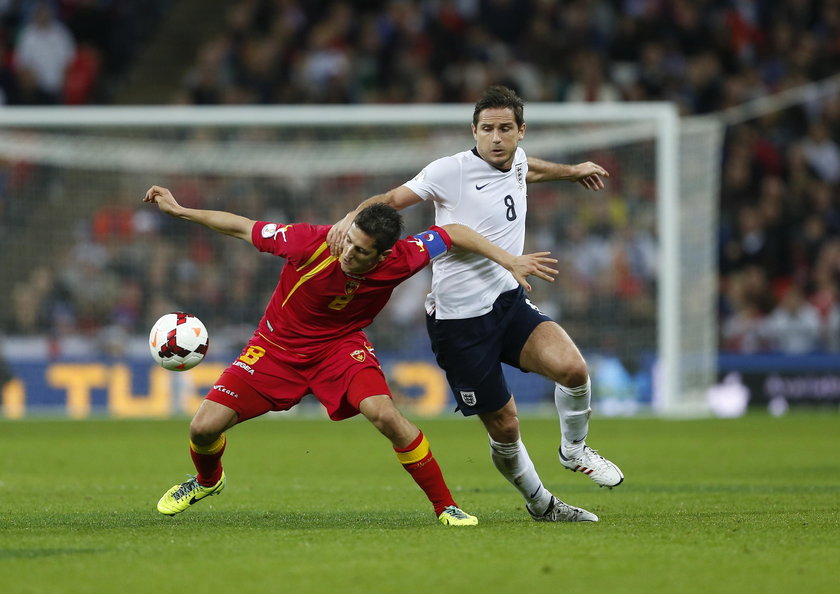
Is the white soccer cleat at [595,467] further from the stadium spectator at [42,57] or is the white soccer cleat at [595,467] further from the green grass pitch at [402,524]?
the stadium spectator at [42,57]

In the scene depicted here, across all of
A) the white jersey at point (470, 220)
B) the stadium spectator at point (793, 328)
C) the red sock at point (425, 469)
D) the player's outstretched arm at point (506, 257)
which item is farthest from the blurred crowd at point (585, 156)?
the red sock at point (425, 469)

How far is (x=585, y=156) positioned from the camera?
18.5 m

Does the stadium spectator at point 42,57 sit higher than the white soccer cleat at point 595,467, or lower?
higher

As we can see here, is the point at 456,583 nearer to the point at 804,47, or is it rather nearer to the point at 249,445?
the point at 249,445

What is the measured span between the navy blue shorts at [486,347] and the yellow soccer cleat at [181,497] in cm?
155

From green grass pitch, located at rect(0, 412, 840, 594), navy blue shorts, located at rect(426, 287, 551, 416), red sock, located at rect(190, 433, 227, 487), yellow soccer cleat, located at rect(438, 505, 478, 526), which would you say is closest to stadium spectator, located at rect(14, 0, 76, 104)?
green grass pitch, located at rect(0, 412, 840, 594)

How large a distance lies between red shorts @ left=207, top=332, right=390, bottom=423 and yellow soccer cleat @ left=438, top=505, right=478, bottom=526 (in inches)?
28.3

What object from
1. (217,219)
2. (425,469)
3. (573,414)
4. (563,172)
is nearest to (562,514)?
(573,414)

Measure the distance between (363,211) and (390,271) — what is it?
48cm

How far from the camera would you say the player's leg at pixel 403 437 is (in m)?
7.10

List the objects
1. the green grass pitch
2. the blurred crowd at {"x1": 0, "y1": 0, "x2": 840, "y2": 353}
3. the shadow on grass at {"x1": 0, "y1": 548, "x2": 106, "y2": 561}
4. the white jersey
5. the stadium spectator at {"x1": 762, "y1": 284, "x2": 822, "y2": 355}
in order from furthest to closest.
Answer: the stadium spectator at {"x1": 762, "y1": 284, "x2": 822, "y2": 355}
the blurred crowd at {"x1": 0, "y1": 0, "x2": 840, "y2": 353}
the white jersey
the shadow on grass at {"x1": 0, "y1": 548, "x2": 106, "y2": 561}
the green grass pitch

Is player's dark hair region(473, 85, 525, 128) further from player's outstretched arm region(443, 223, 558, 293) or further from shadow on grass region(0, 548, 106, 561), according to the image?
shadow on grass region(0, 548, 106, 561)

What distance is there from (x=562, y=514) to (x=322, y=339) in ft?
5.47

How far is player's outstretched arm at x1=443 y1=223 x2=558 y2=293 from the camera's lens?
7.07 m
